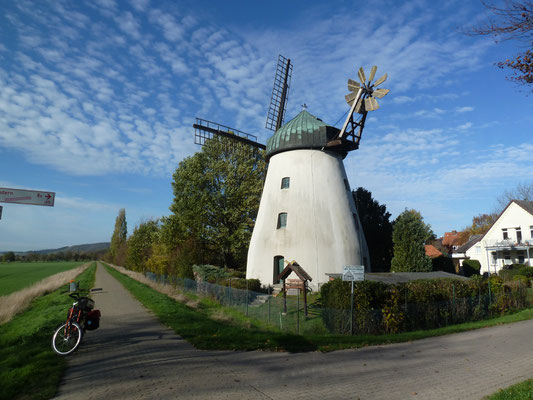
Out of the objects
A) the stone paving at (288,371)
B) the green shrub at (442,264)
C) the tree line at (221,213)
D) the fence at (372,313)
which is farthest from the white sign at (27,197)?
the green shrub at (442,264)

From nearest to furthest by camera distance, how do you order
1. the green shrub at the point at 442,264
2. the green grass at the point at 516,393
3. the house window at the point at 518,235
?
the green grass at the point at 516,393, the green shrub at the point at 442,264, the house window at the point at 518,235

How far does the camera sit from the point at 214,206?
1224 inches

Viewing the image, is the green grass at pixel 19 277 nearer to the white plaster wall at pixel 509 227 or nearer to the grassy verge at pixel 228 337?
the grassy verge at pixel 228 337

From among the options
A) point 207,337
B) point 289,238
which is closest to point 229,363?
point 207,337

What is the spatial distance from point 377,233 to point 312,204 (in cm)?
1149

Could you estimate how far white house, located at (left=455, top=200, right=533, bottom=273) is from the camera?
1428 inches

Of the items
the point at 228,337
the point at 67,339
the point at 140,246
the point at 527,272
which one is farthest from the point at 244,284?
the point at 140,246

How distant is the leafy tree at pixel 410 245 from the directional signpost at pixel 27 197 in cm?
2263

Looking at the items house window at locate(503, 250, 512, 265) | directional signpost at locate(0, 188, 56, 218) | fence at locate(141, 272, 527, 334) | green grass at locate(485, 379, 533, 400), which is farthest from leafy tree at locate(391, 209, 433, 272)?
directional signpost at locate(0, 188, 56, 218)

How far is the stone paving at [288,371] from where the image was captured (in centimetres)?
570

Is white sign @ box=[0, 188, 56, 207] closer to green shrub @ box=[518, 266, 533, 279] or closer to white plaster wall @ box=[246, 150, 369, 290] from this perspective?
white plaster wall @ box=[246, 150, 369, 290]

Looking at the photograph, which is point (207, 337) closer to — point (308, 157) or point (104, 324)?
point (104, 324)

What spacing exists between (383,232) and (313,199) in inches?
459

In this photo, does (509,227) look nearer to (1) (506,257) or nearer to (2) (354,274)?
(1) (506,257)
